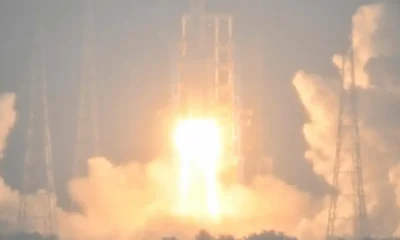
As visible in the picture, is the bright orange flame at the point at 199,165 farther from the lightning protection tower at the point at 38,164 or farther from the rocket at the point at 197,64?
the lightning protection tower at the point at 38,164

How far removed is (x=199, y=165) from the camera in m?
42.8

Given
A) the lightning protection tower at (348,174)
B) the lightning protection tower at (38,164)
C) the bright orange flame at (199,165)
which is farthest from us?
the bright orange flame at (199,165)

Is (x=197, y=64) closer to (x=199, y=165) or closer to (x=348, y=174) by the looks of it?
(x=199, y=165)

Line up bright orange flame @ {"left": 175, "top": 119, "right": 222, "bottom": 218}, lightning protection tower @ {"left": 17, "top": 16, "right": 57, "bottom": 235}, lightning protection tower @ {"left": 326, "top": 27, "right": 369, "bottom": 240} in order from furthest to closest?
1. bright orange flame @ {"left": 175, "top": 119, "right": 222, "bottom": 218}
2. lightning protection tower @ {"left": 17, "top": 16, "right": 57, "bottom": 235}
3. lightning protection tower @ {"left": 326, "top": 27, "right": 369, "bottom": 240}

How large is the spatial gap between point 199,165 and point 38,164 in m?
7.56

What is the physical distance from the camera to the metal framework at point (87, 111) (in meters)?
41.6

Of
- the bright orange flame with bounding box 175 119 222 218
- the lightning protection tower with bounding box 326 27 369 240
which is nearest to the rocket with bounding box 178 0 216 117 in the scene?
the bright orange flame with bounding box 175 119 222 218

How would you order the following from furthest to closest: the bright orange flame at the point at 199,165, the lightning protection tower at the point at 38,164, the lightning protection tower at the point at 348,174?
1. the bright orange flame at the point at 199,165
2. the lightning protection tower at the point at 38,164
3. the lightning protection tower at the point at 348,174

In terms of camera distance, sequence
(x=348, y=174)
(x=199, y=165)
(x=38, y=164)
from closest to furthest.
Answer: (x=348, y=174) < (x=38, y=164) < (x=199, y=165)

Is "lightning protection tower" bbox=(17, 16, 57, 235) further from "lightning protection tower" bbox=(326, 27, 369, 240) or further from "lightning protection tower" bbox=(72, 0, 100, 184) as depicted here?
"lightning protection tower" bbox=(326, 27, 369, 240)

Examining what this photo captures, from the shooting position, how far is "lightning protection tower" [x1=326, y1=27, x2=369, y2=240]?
37.1m

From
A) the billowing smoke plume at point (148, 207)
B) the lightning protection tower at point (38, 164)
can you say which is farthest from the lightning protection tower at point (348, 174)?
the lightning protection tower at point (38, 164)

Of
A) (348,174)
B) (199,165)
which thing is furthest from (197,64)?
(348,174)

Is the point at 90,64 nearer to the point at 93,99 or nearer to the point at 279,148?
the point at 93,99
